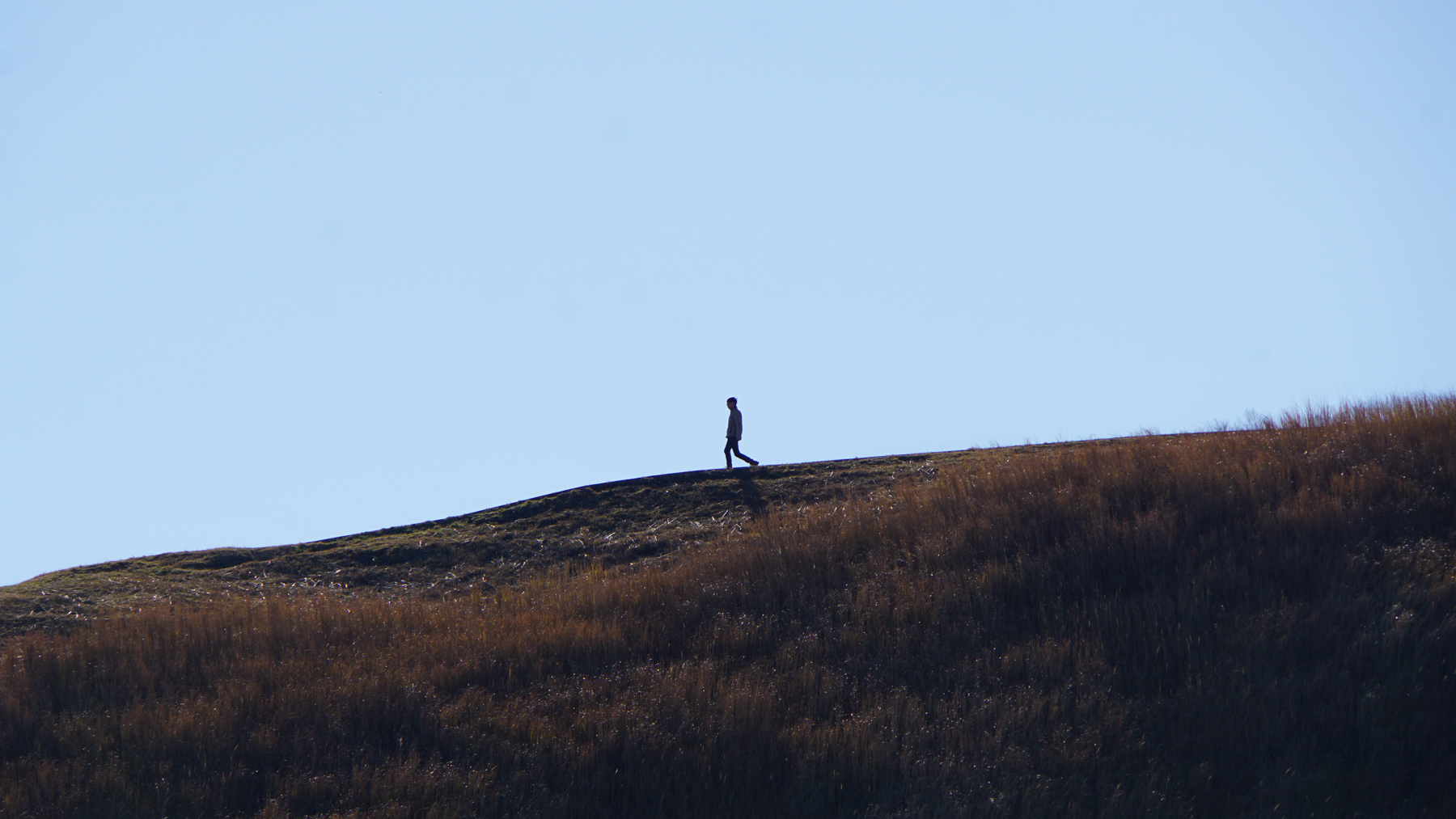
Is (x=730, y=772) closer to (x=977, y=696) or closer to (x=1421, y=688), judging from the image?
(x=977, y=696)

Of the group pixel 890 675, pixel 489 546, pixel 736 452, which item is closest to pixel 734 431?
pixel 736 452

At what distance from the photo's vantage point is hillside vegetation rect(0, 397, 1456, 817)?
347 inches

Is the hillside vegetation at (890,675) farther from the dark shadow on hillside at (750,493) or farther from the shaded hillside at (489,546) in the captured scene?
the dark shadow on hillside at (750,493)

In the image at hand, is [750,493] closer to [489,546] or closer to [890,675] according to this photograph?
[489,546]

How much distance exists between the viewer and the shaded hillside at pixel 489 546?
15398 mm

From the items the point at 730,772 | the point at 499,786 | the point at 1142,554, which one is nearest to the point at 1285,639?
the point at 1142,554

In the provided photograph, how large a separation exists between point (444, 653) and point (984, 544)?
642 cm

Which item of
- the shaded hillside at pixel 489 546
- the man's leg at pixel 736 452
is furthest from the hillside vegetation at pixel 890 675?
the man's leg at pixel 736 452

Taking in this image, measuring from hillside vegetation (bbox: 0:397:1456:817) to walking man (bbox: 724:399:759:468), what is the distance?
5088 mm

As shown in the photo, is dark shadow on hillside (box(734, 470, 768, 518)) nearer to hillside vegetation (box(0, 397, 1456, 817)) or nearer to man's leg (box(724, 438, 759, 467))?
man's leg (box(724, 438, 759, 467))

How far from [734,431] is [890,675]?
8839 mm

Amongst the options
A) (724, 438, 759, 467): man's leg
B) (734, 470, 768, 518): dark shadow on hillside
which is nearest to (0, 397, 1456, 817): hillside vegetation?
(734, 470, 768, 518): dark shadow on hillside

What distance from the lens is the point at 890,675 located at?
34.6 ft

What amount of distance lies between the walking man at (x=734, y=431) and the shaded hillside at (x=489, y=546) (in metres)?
0.32
